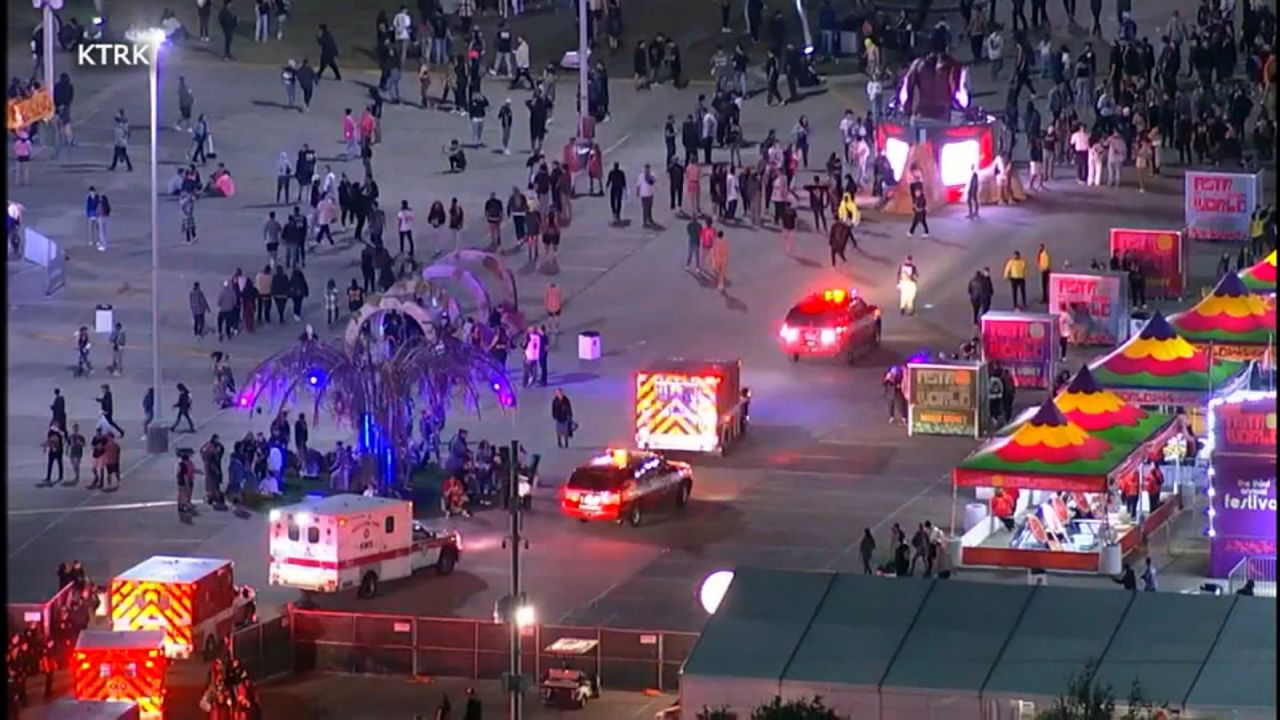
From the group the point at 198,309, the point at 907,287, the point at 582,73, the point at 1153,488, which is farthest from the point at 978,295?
the point at 582,73

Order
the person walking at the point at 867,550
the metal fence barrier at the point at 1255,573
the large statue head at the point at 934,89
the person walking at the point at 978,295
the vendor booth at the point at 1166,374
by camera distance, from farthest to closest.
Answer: the large statue head at the point at 934,89
the person walking at the point at 978,295
the vendor booth at the point at 1166,374
the person walking at the point at 867,550
the metal fence barrier at the point at 1255,573

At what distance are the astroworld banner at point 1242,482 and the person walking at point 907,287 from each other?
55.4ft

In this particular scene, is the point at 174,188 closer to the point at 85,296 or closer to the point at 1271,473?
the point at 85,296

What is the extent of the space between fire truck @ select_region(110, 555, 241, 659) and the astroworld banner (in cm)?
1387

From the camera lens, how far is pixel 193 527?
47.8 meters

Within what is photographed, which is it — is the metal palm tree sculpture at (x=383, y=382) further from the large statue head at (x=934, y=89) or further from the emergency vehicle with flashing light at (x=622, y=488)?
the large statue head at (x=934, y=89)

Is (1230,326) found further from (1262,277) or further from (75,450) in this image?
(75,450)

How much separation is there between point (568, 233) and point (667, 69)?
11.5 m

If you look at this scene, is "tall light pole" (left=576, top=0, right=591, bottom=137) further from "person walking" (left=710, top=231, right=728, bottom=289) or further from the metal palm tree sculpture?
the metal palm tree sculpture

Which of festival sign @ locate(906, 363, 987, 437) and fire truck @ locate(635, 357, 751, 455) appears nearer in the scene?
fire truck @ locate(635, 357, 751, 455)

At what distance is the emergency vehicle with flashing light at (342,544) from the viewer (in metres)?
43.5

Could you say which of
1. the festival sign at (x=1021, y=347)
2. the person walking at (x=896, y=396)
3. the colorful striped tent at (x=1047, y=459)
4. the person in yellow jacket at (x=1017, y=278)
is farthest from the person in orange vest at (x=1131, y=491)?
the person in yellow jacket at (x=1017, y=278)

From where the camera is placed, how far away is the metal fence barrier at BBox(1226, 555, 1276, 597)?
42.7 metres

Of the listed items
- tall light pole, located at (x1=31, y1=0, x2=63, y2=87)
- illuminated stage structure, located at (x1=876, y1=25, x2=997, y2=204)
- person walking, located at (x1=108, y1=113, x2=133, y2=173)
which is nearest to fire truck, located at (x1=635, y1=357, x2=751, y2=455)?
illuminated stage structure, located at (x1=876, y1=25, x2=997, y2=204)
